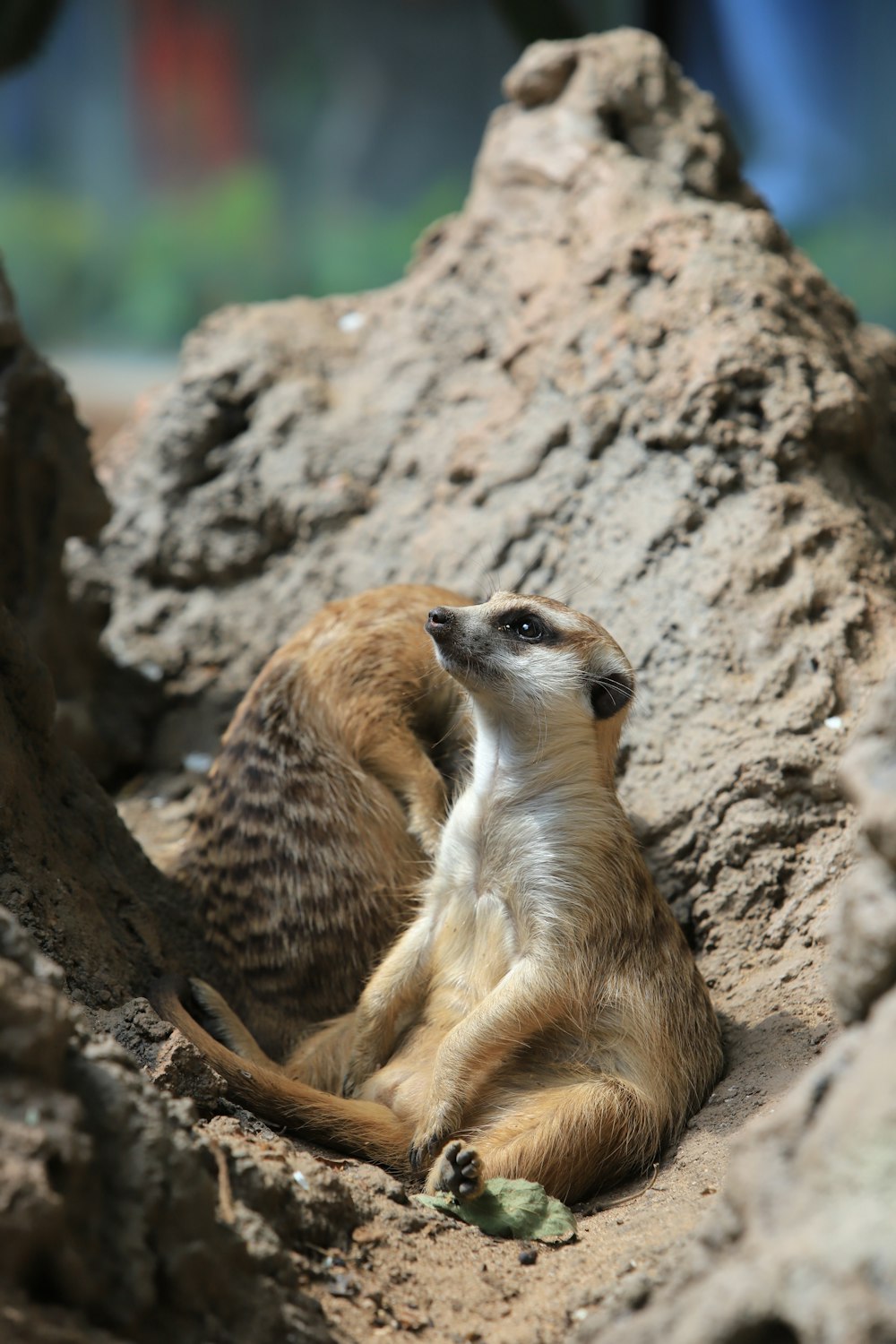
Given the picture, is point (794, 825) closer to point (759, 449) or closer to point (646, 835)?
point (646, 835)

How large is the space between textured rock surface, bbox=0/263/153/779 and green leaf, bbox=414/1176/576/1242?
8.32 ft

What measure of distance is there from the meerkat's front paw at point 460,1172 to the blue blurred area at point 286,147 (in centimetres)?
737

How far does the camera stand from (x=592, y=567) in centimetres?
378

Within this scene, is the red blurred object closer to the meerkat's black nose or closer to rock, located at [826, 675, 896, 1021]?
the meerkat's black nose

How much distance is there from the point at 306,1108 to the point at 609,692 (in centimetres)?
113

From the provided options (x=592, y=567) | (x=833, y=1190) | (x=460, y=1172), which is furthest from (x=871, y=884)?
(x=592, y=567)

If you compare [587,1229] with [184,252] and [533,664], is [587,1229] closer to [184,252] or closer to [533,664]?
[533,664]

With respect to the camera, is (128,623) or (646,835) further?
(128,623)

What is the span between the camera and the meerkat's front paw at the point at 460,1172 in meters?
2.31

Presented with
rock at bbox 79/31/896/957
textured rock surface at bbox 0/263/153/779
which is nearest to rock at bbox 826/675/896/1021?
rock at bbox 79/31/896/957

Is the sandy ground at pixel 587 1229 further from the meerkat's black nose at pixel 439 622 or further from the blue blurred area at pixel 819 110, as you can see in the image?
the blue blurred area at pixel 819 110

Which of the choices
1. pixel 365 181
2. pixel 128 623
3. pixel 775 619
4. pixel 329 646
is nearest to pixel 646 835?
pixel 775 619

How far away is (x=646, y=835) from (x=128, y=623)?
254 cm

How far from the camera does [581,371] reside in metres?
4.07
